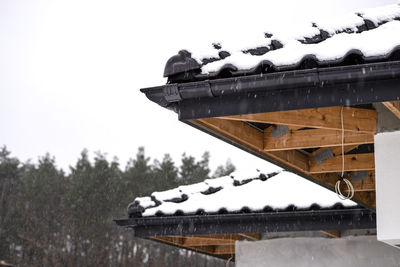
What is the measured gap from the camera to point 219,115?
355 cm

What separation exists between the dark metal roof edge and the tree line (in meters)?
18.4

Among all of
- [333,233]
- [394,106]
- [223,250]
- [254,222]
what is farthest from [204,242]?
[394,106]

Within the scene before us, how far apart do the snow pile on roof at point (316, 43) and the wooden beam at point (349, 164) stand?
4.06 feet

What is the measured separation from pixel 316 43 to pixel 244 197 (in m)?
3.28

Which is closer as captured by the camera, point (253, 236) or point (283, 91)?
point (283, 91)

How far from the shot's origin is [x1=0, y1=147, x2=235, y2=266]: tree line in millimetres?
26578

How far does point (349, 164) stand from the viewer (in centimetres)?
483

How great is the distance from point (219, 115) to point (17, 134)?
96.6m

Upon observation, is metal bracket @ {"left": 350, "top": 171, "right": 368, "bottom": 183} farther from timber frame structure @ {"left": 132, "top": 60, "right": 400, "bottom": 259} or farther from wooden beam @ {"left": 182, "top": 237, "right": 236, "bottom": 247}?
wooden beam @ {"left": 182, "top": 237, "right": 236, "bottom": 247}

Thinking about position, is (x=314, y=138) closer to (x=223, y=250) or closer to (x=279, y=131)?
(x=279, y=131)

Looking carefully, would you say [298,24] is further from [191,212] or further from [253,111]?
[191,212]

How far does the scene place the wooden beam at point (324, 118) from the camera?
149 inches

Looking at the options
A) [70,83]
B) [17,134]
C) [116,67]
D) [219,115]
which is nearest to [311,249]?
[219,115]

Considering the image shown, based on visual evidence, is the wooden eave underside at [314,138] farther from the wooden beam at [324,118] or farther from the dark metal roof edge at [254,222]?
the dark metal roof edge at [254,222]
